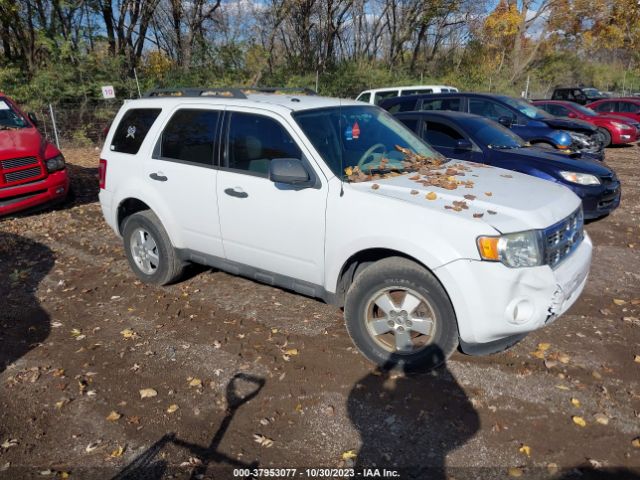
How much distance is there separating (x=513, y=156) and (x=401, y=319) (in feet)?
13.7

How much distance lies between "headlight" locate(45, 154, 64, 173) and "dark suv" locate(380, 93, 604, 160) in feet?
20.3

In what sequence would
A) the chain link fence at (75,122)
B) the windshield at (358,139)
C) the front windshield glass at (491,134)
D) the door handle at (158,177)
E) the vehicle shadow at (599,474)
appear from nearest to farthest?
1. the vehicle shadow at (599,474)
2. the windshield at (358,139)
3. the door handle at (158,177)
4. the front windshield glass at (491,134)
5. the chain link fence at (75,122)

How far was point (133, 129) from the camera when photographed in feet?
16.5

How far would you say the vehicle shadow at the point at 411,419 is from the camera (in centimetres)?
276

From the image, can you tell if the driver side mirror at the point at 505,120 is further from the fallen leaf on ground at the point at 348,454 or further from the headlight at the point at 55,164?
the fallen leaf on ground at the point at 348,454

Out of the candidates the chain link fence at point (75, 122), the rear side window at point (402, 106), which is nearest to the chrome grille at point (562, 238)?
the rear side window at point (402, 106)

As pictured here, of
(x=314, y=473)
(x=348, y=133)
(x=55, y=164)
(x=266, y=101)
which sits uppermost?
(x=266, y=101)

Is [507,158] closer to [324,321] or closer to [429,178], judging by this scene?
[429,178]

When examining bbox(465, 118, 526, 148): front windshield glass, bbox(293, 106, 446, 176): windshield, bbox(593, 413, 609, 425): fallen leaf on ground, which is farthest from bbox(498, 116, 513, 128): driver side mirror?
bbox(593, 413, 609, 425): fallen leaf on ground

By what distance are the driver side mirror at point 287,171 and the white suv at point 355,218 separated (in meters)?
0.01

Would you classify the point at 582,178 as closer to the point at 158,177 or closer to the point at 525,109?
the point at 525,109

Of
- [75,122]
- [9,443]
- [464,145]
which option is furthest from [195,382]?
[75,122]

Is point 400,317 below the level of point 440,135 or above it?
below

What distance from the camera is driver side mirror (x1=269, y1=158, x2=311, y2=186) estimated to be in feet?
11.7
